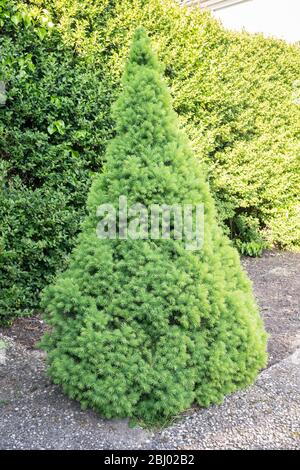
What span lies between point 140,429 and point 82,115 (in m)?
3.05

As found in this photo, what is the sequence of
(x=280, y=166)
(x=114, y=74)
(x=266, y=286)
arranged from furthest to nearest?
1. (x=280, y=166)
2. (x=266, y=286)
3. (x=114, y=74)

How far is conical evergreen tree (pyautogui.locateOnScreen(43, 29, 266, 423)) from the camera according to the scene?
8.09ft

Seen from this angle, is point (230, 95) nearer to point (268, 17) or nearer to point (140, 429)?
point (140, 429)

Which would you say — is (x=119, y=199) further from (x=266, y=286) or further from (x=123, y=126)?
(x=266, y=286)

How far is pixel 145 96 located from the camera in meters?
2.72

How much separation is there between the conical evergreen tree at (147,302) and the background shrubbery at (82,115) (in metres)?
1.50

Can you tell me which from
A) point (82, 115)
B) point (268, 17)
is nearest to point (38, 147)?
point (82, 115)

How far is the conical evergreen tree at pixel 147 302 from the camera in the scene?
8.09ft

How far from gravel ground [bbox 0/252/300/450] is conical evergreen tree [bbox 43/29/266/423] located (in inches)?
4.1

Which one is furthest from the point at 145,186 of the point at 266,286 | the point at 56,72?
the point at 266,286

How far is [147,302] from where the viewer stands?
99.0 inches

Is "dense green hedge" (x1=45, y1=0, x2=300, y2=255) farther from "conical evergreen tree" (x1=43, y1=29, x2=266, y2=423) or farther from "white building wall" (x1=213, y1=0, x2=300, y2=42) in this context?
"white building wall" (x1=213, y1=0, x2=300, y2=42)

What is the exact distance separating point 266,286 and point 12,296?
2929mm

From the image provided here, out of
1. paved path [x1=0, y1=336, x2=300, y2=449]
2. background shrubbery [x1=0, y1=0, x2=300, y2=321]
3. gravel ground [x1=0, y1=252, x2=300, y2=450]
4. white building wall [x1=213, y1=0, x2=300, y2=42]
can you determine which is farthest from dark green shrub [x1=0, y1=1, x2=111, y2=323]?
white building wall [x1=213, y1=0, x2=300, y2=42]
